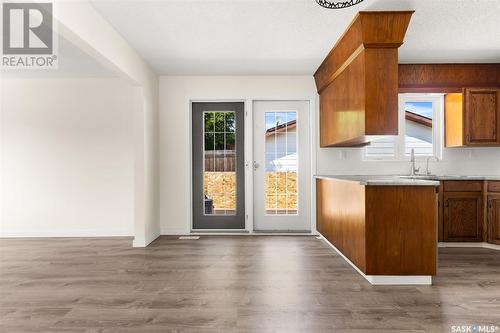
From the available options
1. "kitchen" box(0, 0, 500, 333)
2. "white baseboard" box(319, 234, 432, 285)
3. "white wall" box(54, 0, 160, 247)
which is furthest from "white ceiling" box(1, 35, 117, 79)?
"white baseboard" box(319, 234, 432, 285)

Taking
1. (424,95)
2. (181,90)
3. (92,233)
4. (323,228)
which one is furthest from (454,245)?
(92,233)

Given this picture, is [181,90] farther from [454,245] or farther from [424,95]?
[454,245]

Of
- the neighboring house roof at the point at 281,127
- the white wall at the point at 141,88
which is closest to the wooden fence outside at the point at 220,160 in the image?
the neighboring house roof at the point at 281,127

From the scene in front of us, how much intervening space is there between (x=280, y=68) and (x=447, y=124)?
264cm

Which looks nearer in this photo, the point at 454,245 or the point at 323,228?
the point at 454,245

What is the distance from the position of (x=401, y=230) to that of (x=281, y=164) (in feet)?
8.58

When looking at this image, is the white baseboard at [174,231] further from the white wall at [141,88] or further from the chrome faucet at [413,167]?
the chrome faucet at [413,167]

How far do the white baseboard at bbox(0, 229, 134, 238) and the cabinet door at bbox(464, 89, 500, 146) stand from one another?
5.16 metres

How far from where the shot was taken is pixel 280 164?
18.0 ft

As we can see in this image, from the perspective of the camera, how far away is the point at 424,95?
5.19 meters

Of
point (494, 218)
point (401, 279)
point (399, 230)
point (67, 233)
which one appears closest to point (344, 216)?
point (399, 230)

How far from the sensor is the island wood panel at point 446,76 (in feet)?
15.8

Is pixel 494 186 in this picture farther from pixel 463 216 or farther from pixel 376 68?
pixel 376 68

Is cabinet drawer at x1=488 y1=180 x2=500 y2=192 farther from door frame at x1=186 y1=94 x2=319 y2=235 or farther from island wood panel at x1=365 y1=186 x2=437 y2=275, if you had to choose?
door frame at x1=186 y1=94 x2=319 y2=235
